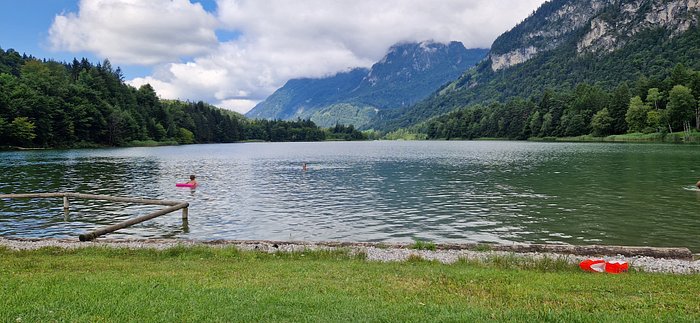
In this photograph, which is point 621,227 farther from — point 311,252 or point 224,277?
point 224,277

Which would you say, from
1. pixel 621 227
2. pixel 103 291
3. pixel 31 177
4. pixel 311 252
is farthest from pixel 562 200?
pixel 31 177

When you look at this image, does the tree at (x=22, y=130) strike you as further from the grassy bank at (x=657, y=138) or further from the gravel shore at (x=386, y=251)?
the grassy bank at (x=657, y=138)

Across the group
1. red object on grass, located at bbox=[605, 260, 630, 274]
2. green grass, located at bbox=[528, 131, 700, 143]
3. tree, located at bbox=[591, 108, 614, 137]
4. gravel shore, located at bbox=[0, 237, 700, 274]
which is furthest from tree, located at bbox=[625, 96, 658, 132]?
red object on grass, located at bbox=[605, 260, 630, 274]

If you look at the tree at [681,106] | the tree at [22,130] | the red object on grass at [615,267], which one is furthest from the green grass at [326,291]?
the tree at [681,106]

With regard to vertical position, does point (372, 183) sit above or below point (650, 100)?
below

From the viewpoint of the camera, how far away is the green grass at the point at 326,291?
11.1 metres

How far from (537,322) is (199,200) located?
40.0 meters

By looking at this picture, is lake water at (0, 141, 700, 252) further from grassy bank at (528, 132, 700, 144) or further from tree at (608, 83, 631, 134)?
tree at (608, 83, 631, 134)

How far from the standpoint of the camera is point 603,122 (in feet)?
611

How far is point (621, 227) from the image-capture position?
30219mm

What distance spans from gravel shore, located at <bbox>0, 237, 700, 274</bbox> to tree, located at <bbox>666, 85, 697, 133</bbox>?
15535cm

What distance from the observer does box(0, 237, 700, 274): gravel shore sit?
60.0ft

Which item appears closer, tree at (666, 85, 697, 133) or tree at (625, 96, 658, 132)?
tree at (666, 85, 697, 133)

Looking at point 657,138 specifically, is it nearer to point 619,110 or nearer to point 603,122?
point 619,110
